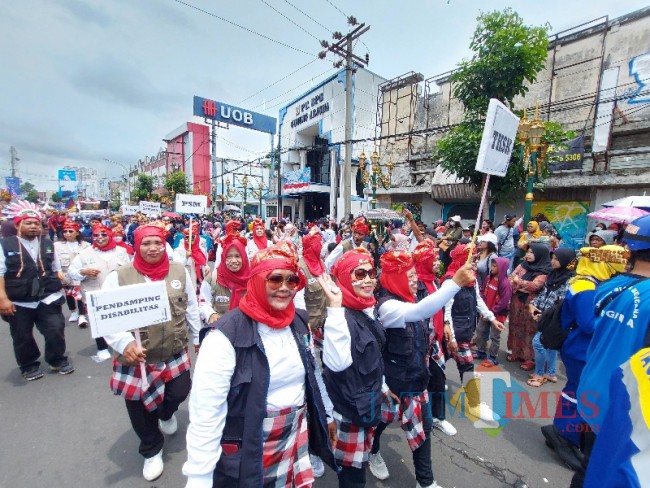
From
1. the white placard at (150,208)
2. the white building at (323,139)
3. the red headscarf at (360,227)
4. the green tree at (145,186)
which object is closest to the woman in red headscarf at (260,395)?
the red headscarf at (360,227)

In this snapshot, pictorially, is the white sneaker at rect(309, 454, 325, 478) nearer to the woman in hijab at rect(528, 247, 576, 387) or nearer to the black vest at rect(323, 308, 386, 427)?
the black vest at rect(323, 308, 386, 427)

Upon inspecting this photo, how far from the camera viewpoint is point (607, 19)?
11.4m

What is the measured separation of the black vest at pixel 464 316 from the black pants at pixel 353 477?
2.06 meters

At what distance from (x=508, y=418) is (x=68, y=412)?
187 inches

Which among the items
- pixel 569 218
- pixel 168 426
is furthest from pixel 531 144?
pixel 168 426

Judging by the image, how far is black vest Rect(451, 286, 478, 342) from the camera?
11.6ft

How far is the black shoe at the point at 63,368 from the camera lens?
13.4ft

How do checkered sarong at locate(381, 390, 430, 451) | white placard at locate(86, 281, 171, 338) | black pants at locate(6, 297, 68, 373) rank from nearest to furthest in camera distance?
white placard at locate(86, 281, 171, 338), checkered sarong at locate(381, 390, 430, 451), black pants at locate(6, 297, 68, 373)

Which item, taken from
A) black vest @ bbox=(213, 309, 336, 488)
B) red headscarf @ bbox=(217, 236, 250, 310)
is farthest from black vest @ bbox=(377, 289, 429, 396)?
red headscarf @ bbox=(217, 236, 250, 310)

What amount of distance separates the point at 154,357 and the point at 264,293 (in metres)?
1.49

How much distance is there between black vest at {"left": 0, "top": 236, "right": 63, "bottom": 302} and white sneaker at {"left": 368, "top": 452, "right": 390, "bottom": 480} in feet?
14.3

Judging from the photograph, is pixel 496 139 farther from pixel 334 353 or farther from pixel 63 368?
pixel 63 368

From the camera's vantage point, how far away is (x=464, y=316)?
356 centimetres

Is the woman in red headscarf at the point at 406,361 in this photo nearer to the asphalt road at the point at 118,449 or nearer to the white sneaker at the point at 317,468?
the asphalt road at the point at 118,449
